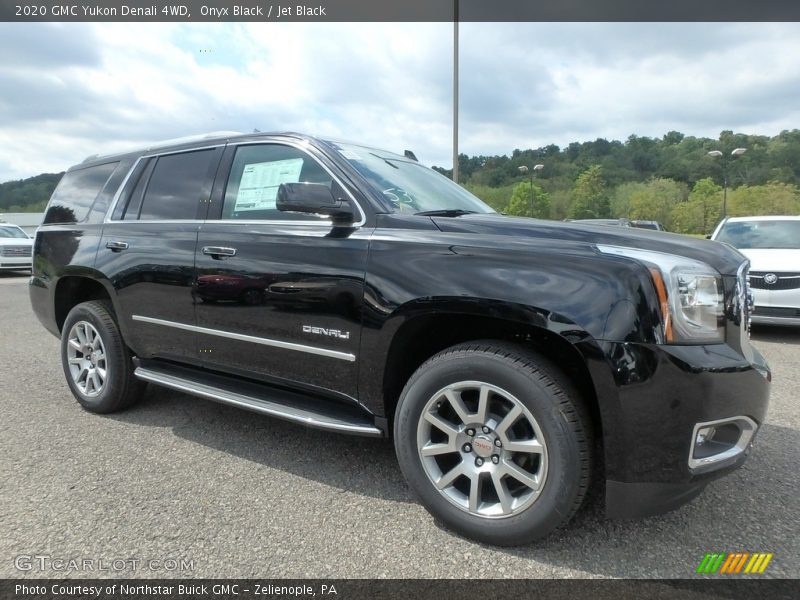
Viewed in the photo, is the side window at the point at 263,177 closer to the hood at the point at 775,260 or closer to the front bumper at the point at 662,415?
the front bumper at the point at 662,415

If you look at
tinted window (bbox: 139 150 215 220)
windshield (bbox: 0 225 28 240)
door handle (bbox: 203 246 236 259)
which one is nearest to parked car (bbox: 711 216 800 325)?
door handle (bbox: 203 246 236 259)

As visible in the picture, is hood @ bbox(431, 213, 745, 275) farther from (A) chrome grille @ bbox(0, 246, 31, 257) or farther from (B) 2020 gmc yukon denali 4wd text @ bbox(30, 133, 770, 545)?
(A) chrome grille @ bbox(0, 246, 31, 257)

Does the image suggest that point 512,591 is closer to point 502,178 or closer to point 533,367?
point 533,367

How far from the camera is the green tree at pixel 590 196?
6062cm

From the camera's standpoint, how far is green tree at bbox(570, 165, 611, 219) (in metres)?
60.6

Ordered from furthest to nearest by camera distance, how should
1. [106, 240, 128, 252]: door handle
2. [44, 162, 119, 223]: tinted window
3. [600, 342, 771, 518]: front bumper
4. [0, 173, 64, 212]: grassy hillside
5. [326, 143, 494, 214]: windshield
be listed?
[0, 173, 64, 212]: grassy hillside, [44, 162, 119, 223]: tinted window, [106, 240, 128, 252]: door handle, [326, 143, 494, 214]: windshield, [600, 342, 771, 518]: front bumper

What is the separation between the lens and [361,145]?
3414mm

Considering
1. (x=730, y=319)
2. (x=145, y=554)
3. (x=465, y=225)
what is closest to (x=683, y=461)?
(x=730, y=319)

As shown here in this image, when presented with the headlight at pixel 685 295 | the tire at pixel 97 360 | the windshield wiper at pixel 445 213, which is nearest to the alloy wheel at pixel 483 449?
the headlight at pixel 685 295

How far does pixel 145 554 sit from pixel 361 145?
250cm

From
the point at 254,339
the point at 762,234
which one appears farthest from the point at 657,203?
the point at 254,339

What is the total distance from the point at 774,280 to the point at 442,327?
18.9 feet

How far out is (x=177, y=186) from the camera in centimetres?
357

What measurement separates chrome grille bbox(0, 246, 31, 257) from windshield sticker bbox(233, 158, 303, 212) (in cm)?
1728
